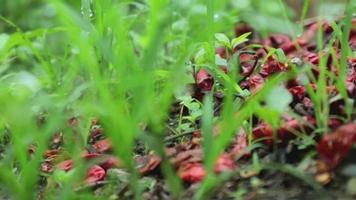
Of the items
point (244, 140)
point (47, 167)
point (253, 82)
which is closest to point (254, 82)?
point (253, 82)

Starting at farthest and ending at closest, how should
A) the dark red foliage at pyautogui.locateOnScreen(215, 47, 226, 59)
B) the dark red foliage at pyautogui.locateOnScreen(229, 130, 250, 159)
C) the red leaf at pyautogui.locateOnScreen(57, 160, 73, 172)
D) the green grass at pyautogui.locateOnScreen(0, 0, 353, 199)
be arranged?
the dark red foliage at pyautogui.locateOnScreen(215, 47, 226, 59) < the red leaf at pyautogui.locateOnScreen(57, 160, 73, 172) < the dark red foliage at pyautogui.locateOnScreen(229, 130, 250, 159) < the green grass at pyautogui.locateOnScreen(0, 0, 353, 199)

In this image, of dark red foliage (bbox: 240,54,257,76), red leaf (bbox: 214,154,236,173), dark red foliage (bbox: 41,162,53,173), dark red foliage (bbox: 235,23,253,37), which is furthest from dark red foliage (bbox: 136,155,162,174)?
dark red foliage (bbox: 235,23,253,37)

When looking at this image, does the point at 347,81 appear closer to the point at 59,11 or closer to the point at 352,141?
the point at 352,141

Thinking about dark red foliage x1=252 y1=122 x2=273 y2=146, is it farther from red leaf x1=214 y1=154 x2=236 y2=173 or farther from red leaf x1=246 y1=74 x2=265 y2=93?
red leaf x1=246 y1=74 x2=265 y2=93

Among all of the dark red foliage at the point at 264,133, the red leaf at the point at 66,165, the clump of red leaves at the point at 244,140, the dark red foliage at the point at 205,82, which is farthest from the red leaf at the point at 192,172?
the dark red foliage at the point at 205,82

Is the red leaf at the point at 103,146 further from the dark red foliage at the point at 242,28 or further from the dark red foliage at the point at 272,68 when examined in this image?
the dark red foliage at the point at 242,28

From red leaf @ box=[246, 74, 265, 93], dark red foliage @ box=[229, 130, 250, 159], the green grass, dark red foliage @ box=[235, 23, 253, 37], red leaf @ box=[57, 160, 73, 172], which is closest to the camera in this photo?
the green grass

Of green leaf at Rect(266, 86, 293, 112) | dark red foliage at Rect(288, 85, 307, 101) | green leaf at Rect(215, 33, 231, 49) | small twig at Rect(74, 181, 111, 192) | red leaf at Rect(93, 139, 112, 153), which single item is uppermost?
green leaf at Rect(215, 33, 231, 49)
